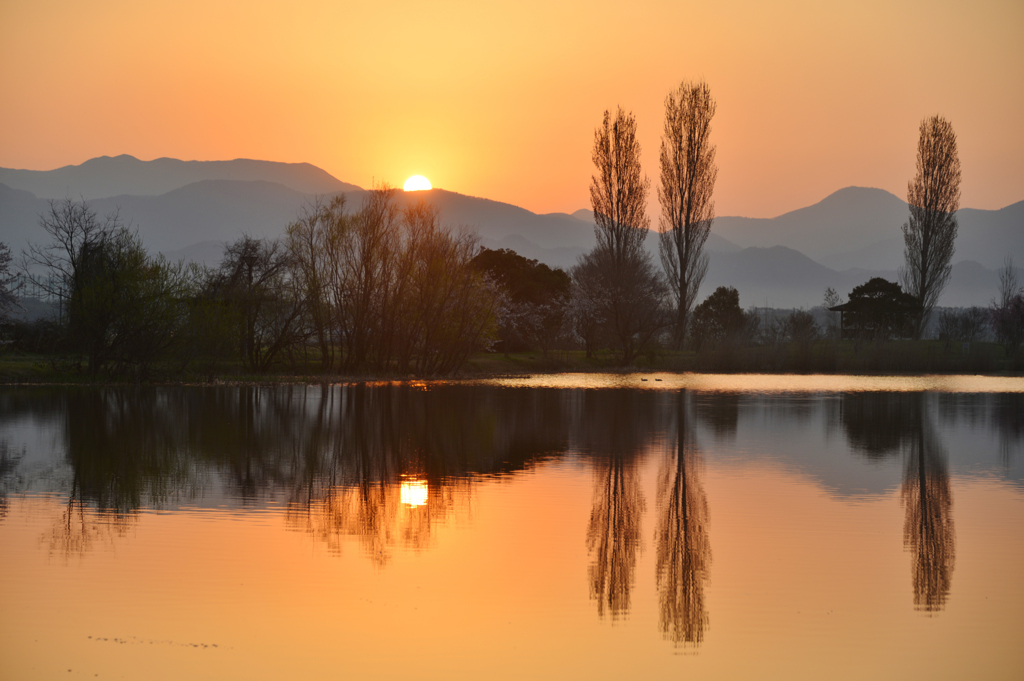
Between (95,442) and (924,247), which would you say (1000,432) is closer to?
(95,442)

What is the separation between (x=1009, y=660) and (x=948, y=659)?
423mm

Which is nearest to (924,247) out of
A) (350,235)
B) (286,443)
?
(350,235)

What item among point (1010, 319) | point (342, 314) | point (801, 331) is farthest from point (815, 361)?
point (342, 314)

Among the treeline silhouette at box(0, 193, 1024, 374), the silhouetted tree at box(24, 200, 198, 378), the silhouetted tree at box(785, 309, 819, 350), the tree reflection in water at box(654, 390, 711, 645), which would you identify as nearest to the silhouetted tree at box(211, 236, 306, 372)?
the treeline silhouette at box(0, 193, 1024, 374)

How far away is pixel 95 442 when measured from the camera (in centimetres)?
1566

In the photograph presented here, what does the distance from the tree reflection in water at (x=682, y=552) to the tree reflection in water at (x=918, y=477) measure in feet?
5.84

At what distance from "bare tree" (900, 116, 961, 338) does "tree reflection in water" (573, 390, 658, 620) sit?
4327cm

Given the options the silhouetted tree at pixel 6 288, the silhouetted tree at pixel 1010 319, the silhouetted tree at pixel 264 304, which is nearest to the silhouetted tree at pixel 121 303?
the silhouetted tree at pixel 264 304

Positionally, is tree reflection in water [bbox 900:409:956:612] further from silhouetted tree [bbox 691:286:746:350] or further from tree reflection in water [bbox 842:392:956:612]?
silhouetted tree [bbox 691:286:746:350]

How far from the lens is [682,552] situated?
27.0ft

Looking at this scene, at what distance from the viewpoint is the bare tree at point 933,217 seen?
58125 millimetres

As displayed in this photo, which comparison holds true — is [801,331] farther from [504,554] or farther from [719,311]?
[504,554]

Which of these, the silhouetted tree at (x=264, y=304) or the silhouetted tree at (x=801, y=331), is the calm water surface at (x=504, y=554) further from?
the silhouetted tree at (x=801, y=331)

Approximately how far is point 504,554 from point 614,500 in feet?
9.75
